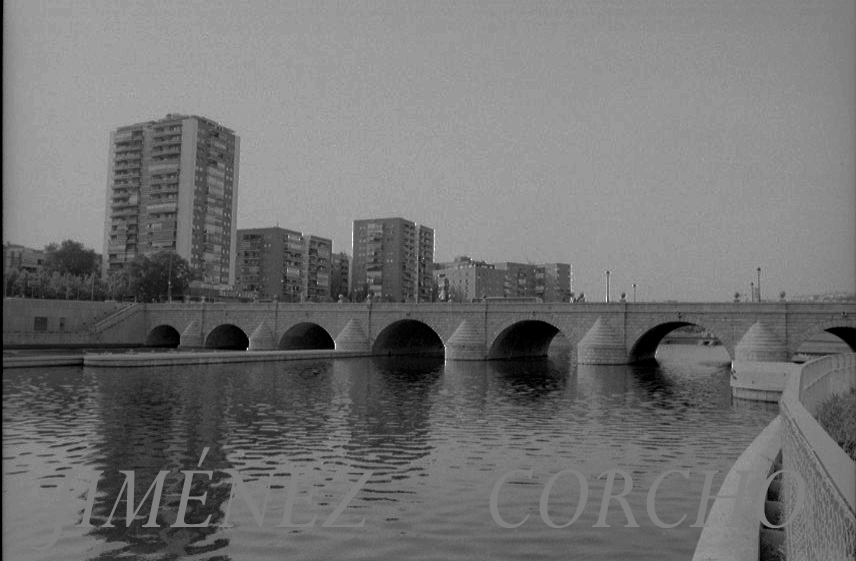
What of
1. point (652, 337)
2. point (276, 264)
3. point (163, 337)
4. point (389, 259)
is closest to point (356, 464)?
point (652, 337)

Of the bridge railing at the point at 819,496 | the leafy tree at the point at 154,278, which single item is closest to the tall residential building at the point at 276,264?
the leafy tree at the point at 154,278

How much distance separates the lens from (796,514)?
725 cm

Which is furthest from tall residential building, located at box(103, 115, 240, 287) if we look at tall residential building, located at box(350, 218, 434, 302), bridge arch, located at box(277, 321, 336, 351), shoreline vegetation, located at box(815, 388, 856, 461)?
shoreline vegetation, located at box(815, 388, 856, 461)

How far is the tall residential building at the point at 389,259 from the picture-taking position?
153250 millimetres

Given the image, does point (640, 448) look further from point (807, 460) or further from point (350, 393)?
point (350, 393)

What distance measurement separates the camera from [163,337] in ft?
272

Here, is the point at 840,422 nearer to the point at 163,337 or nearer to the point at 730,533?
the point at 730,533

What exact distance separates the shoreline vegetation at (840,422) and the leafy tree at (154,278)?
8829 centimetres

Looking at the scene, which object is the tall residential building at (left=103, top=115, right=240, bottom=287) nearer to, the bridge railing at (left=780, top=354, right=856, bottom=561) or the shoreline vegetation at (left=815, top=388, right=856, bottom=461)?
the shoreline vegetation at (left=815, top=388, right=856, bottom=461)

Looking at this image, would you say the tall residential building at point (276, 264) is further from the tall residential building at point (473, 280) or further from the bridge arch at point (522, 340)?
the bridge arch at point (522, 340)

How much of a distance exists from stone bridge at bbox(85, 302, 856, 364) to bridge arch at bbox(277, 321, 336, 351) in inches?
5.1

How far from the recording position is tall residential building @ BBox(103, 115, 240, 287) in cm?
11456

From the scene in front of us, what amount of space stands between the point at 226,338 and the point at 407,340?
932 inches

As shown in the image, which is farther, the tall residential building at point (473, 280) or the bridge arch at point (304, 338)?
the tall residential building at point (473, 280)
